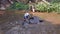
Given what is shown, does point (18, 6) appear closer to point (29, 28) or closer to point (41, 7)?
point (41, 7)

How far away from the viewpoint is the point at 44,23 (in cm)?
1032

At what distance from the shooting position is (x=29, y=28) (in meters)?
9.53

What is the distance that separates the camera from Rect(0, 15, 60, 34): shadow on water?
29.5 feet

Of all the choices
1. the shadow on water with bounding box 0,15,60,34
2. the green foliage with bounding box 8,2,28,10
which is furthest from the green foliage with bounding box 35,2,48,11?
the shadow on water with bounding box 0,15,60,34

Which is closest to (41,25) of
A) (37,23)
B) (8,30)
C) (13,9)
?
(37,23)

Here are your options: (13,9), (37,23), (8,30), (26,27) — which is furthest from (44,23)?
(13,9)

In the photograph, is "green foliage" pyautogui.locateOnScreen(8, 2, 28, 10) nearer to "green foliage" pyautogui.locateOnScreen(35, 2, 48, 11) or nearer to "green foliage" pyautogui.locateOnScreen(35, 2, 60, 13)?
"green foliage" pyautogui.locateOnScreen(35, 2, 48, 11)

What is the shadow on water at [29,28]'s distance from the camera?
354 inches

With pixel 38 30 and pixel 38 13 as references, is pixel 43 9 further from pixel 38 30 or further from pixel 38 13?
pixel 38 30

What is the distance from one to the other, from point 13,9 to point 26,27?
4.47m

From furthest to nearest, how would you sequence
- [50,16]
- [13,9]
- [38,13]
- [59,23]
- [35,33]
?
[13,9] < [38,13] < [50,16] < [59,23] < [35,33]

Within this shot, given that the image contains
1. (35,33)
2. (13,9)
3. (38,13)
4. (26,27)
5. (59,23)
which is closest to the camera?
(35,33)

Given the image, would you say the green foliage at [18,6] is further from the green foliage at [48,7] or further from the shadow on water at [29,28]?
the shadow on water at [29,28]

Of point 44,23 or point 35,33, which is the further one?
point 44,23
